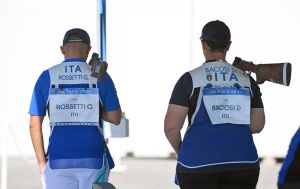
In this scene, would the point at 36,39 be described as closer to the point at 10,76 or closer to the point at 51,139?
the point at 10,76

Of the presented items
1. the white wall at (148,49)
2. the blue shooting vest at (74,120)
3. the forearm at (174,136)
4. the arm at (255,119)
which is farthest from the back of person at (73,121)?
the white wall at (148,49)

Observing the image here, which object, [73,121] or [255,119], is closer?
[255,119]

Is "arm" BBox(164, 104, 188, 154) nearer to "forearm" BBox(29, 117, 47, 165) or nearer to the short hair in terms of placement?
the short hair

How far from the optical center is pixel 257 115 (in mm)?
Result: 3260

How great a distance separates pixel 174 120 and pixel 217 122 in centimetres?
18

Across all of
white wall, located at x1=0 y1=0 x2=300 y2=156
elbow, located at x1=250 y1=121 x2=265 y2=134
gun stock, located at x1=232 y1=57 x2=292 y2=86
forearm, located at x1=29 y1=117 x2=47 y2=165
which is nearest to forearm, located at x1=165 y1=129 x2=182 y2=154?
elbow, located at x1=250 y1=121 x2=265 y2=134

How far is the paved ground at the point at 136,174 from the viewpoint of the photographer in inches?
330

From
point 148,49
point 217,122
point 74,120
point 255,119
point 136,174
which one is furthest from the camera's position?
point 148,49

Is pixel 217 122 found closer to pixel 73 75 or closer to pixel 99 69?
pixel 99 69

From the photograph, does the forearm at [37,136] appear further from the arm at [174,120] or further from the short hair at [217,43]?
the short hair at [217,43]

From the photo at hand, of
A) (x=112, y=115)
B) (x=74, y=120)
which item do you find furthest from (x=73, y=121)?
(x=112, y=115)

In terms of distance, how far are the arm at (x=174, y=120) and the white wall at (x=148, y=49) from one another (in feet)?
24.6

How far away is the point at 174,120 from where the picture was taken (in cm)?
313

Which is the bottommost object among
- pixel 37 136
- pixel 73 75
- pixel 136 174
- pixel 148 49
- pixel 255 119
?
pixel 136 174
